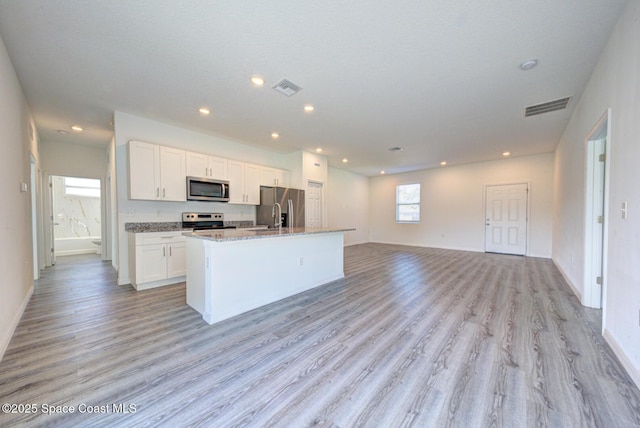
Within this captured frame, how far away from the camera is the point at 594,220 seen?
9.77 feet

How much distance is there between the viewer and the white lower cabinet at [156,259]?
367 centimetres

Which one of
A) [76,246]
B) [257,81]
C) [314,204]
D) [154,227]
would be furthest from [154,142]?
[76,246]

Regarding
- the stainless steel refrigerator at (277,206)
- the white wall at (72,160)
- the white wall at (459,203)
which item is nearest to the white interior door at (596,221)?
the white wall at (459,203)

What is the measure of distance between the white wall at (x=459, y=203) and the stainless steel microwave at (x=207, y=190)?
6.29 meters

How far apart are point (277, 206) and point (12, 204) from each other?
12.1 ft

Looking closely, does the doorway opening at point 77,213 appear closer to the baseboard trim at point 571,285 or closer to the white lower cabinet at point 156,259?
the white lower cabinet at point 156,259

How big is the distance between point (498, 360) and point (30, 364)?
3.66 metres

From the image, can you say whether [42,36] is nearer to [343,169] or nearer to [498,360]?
[498,360]

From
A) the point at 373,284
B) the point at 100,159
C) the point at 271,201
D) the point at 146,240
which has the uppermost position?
the point at 100,159

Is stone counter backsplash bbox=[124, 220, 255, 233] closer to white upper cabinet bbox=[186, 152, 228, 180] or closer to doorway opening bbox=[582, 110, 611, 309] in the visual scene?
white upper cabinet bbox=[186, 152, 228, 180]

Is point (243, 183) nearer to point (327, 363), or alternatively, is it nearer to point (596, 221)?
point (327, 363)

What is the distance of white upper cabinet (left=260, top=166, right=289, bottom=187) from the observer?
18.5ft

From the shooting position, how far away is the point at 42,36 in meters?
2.21

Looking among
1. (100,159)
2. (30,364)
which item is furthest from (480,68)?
(100,159)
